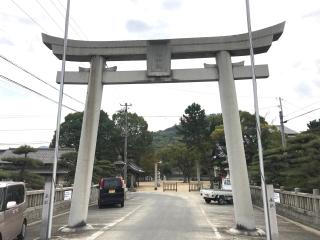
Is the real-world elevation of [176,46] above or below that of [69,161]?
above

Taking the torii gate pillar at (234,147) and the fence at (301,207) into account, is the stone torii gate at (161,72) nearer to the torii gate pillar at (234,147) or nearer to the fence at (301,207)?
the torii gate pillar at (234,147)

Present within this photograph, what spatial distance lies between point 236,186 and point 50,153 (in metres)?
43.3

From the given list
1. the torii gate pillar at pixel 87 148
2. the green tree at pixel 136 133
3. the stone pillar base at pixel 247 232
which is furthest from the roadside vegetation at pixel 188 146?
the stone pillar base at pixel 247 232

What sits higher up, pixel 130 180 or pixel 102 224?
pixel 130 180

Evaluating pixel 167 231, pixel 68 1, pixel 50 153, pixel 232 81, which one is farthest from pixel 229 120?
pixel 50 153

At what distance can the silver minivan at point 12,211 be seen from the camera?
10.2 metres

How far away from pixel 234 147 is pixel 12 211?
822cm

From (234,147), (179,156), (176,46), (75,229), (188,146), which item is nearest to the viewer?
(75,229)

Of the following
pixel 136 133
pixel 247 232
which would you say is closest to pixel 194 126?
pixel 136 133

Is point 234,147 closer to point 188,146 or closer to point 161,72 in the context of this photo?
point 161,72

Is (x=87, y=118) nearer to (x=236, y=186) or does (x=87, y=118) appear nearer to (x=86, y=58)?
(x=86, y=58)

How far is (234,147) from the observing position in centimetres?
1543

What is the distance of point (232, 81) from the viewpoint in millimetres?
16062

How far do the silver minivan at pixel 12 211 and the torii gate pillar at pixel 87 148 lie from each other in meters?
2.83
